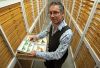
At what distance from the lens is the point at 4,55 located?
1394 millimetres

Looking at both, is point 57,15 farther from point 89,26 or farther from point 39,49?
point 89,26

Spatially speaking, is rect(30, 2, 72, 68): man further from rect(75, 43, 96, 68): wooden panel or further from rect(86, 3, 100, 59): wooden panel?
rect(75, 43, 96, 68): wooden panel

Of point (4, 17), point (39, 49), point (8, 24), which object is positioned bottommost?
point (39, 49)

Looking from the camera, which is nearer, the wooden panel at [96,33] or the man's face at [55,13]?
the man's face at [55,13]

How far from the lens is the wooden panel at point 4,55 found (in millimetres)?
1310

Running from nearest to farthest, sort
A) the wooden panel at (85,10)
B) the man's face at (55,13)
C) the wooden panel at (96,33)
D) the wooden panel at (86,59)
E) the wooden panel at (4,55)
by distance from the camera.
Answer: the wooden panel at (4,55) < the man's face at (55,13) < the wooden panel at (96,33) < the wooden panel at (86,59) < the wooden panel at (85,10)

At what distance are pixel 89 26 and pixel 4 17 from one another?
1.35 metres

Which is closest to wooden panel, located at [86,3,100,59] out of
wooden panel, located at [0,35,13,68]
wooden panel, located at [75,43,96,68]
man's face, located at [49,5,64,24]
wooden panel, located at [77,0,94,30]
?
wooden panel, located at [75,43,96,68]

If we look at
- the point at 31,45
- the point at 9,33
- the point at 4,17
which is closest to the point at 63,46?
the point at 31,45

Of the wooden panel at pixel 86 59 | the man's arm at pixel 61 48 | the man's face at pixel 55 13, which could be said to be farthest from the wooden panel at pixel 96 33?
the man's face at pixel 55 13

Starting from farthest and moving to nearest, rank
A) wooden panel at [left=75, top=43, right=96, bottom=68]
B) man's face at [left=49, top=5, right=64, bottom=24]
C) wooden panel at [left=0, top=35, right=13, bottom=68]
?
wooden panel at [left=75, top=43, right=96, bottom=68]
man's face at [left=49, top=5, right=64, bottom=24]
wooden panel at [left=0, top=35, right=13, bottom=68]

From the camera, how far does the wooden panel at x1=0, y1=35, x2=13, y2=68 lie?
1310 mm

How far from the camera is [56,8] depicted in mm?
1576

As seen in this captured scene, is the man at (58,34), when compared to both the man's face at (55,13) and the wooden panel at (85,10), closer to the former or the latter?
the man's face at (55,13)
